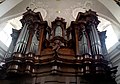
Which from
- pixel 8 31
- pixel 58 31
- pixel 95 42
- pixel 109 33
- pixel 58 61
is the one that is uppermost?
pixel 8 31

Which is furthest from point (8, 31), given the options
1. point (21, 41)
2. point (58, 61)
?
point (58, 61)

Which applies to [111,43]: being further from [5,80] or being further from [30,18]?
[5,80]

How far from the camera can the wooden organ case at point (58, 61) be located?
5965mm

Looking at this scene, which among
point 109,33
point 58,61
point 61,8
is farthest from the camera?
point 61,8

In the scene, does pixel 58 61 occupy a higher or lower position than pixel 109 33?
lower

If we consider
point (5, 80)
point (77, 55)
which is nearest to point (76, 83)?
point (77, 55)

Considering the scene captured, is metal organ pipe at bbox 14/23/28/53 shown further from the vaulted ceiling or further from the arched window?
the vaulted ceiling

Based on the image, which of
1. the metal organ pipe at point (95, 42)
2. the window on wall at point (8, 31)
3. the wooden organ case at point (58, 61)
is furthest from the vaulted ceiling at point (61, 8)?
the wooden organ case at point (58, 61)

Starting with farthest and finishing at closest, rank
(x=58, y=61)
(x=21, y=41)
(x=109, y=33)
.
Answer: (x=109, y=33) < (x=21, y=41) < (x=58, y=61)

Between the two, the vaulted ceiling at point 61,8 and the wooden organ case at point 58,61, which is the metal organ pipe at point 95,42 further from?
the vaulted ceiling at point 61,8

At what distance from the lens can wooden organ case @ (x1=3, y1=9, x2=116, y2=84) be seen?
5965 mm

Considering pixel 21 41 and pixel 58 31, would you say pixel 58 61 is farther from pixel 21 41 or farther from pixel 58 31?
pixel 58 31

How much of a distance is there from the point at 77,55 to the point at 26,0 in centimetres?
366

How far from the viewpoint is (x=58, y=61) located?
6.07 m
